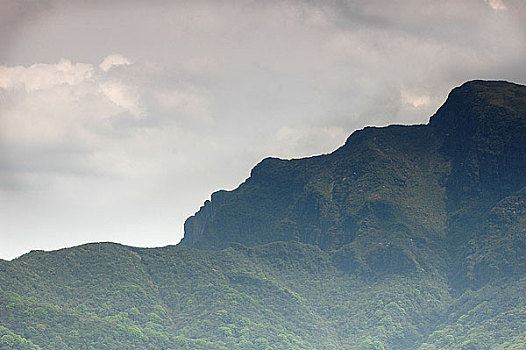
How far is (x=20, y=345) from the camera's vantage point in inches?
7643

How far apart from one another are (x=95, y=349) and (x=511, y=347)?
85.2 meters

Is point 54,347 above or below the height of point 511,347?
above

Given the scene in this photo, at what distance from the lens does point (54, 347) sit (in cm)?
19762

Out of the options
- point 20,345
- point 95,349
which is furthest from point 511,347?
point 20,345

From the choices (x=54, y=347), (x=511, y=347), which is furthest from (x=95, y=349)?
(x=511, y=347)

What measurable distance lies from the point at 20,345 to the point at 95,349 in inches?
598

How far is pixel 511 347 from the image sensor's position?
651 feet

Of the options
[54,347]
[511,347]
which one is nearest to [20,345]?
[54,347]

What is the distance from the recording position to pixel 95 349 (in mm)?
199625

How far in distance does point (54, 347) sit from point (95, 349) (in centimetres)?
828

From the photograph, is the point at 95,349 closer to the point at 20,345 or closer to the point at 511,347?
the point at 20,345

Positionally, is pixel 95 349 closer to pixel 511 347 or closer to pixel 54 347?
pixel 54 347

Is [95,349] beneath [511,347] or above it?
above

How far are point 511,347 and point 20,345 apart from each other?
9933 cm
